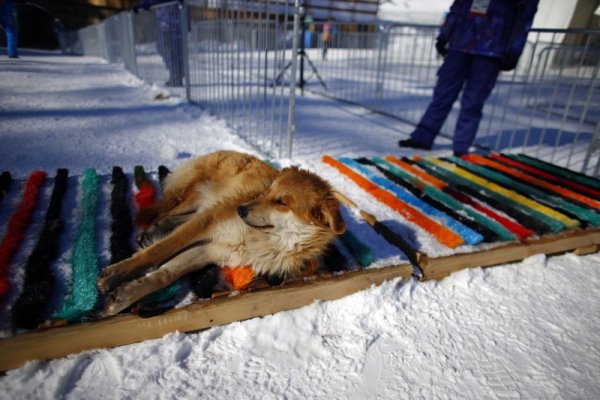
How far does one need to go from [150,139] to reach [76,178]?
161 centimetres

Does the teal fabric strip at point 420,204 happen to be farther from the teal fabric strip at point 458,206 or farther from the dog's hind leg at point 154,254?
the dog's hind leg at point 154,254

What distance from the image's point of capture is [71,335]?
1.50m

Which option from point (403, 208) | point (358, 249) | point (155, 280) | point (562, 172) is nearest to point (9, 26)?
point (155, 280)

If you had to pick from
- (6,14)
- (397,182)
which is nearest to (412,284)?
(397,182)

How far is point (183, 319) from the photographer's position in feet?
5.53

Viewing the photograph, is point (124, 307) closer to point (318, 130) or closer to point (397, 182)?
point (397, 182)

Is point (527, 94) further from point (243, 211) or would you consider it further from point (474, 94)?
point (243, 211)

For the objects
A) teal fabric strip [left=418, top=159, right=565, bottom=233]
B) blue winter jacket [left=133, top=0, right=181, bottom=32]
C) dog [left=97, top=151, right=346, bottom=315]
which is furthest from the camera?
blue winter jacket [left=133, top=0, right=181, bottom=32]

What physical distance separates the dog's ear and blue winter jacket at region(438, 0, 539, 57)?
3.53 metres

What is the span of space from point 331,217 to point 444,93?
368cm

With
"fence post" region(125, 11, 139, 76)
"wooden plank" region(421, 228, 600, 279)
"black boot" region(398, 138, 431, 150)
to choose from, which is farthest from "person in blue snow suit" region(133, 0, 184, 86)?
"wooden plank" region(421, 228, 600, 279)

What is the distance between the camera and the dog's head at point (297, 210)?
75.9 inches

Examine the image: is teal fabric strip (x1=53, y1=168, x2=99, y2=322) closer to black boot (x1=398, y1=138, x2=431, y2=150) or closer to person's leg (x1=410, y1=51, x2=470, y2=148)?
black boot (x1=398, y1=138, x2=431, y2=150)

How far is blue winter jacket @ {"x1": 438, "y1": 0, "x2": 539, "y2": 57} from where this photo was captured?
3955 millimetres
